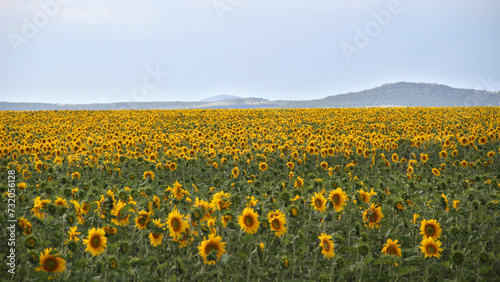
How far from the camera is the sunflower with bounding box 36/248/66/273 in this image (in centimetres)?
358

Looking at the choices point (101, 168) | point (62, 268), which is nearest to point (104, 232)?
point (62, 268)

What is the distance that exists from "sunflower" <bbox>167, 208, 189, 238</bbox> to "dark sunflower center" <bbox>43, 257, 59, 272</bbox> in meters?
1.20

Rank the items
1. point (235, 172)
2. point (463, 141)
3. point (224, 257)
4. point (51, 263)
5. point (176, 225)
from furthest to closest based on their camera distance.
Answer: point (463, 141) → point (235, 172) → point (176, 225) → point (224, 257) → point (51, 263)

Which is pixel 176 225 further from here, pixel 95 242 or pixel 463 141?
pixel 463 141

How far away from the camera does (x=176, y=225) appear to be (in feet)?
13.5

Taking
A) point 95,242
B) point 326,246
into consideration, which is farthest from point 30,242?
point 326,246

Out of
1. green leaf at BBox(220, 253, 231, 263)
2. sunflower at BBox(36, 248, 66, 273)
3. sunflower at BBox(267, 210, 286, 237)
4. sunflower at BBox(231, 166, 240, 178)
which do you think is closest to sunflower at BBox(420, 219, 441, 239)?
sunflower at BBox(267, 210, 286, 237)

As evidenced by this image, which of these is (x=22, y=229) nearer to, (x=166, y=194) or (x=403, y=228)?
(x=166, y=194)

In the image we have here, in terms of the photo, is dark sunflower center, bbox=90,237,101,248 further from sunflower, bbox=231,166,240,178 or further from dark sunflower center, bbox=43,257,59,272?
sunflower, bbox=231,166,240,178

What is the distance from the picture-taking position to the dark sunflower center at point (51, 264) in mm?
3604

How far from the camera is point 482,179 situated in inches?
351

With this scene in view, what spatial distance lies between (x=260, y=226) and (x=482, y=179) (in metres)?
7.36

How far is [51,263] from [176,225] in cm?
132

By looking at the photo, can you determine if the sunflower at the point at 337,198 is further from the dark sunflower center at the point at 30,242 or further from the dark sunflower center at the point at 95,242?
the dark sunflower center at the point at 30,242
